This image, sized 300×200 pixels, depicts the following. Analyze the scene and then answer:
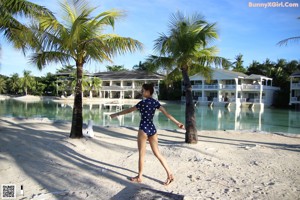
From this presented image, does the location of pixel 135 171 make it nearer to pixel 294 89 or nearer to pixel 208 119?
pixel 208 119

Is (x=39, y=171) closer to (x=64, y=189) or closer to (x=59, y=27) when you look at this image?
(x=64, y=189)

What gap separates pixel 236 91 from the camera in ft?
148

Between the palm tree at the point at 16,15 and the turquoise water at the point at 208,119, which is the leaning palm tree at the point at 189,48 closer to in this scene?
the palm tree at the point at 16,15

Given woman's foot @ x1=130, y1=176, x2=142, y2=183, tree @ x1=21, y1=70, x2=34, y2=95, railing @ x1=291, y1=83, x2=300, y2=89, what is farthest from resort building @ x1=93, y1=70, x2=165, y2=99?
woman's foot @ x1=130, y1=176, x2=142, y2=183

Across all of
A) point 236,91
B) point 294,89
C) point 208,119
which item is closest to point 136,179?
point 208,119

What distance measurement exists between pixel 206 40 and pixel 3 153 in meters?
6.74

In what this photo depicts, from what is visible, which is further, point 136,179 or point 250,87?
point 250,87

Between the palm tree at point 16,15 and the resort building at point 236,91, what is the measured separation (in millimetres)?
37421

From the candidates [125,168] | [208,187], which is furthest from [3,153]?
[208,187]

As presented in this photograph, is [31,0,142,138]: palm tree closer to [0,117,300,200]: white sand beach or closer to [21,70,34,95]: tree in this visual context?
[0,117,300,200]: white sand beach

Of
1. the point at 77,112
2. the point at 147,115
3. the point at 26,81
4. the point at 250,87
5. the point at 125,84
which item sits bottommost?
the point at 77,112

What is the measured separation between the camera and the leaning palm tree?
877 cm

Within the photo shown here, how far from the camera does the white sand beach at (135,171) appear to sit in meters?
4.32

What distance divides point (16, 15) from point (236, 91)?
1612 inches
